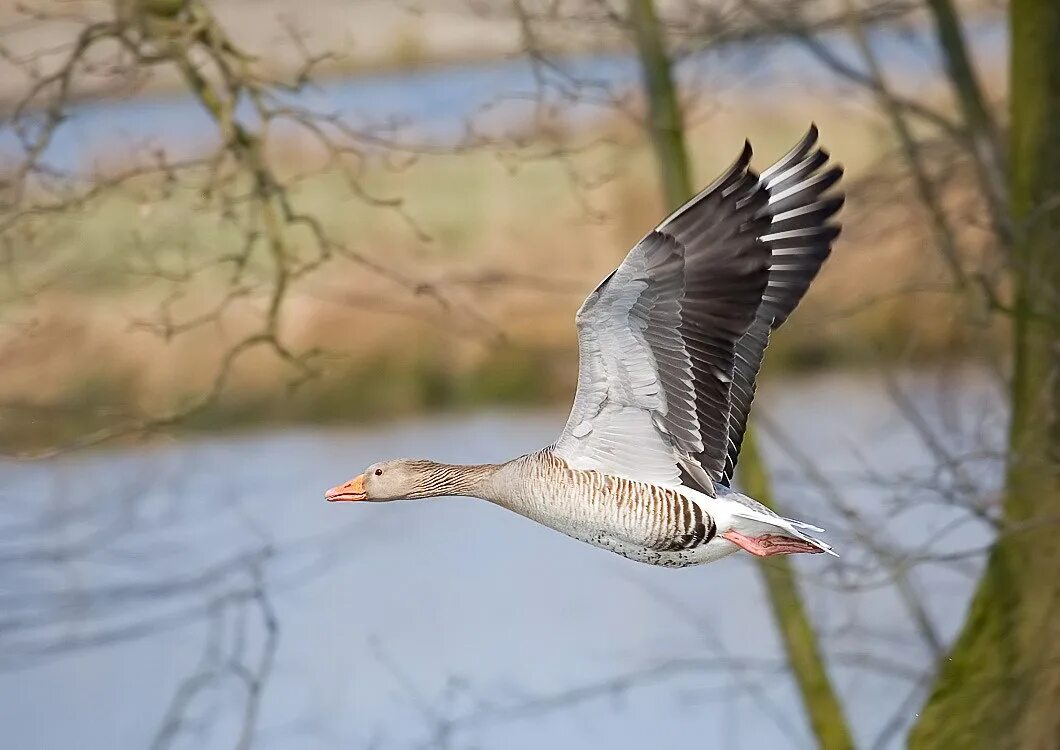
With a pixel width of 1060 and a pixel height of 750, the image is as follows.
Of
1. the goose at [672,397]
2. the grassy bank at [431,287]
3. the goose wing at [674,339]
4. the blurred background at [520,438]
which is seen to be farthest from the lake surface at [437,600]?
the goose wing at [674,339]

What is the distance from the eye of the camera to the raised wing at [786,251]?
5.41 m

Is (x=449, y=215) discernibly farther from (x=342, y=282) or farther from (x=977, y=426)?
(x=977, y=426)

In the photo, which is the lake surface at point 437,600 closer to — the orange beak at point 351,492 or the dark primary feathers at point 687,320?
the orange beak at point 351,492

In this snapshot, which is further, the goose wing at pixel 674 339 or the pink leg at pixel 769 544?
the pink leg at pixel 769 544

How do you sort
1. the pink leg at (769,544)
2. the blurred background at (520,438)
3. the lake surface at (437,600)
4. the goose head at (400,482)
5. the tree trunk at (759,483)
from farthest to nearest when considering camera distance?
the tree trunk at (759,483), the lake surface at (437,600), the blurred background at (520,438), the goose head at (400,482), the pink leg at (769,544)

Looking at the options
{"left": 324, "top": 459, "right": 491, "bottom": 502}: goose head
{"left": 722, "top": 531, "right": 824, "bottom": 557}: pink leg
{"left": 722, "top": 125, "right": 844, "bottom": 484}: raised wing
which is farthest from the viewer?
{"left": 324, "top": 459, "right": 491, "bottom": 502}: goose head

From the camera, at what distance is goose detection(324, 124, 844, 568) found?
15.5 feet

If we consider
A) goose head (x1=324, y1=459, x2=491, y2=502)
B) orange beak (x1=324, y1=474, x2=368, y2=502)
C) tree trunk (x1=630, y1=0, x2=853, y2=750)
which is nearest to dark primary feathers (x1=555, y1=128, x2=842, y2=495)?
goose head (x1=324, y1=459, x2=491, y2=502)

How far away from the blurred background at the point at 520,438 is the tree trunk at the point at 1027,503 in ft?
0.07

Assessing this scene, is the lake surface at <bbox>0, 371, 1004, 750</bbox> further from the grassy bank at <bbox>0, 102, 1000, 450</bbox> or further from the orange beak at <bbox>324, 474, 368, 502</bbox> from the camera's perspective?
the orange beak at <bbox>324, 474, 368, 502</bbox>

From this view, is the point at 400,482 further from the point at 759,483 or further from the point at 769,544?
the point at 759,483

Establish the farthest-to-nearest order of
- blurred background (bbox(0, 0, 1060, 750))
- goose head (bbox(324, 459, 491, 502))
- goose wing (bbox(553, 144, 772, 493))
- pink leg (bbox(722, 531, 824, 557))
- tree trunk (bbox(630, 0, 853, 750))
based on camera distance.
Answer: tree trunk (bbox(630, 0, 853, 750)) < blurred background (bbox(0, 0, 1060, 750)) < goose head (bbox(324, 459, 491, 502)) < pink leg (bbox(722, 531, 824, 557)) < goose wing (bbox(553, 144, 772, 493))

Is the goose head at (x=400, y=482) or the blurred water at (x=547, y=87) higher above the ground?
the blurred water at (x=547, y=87)

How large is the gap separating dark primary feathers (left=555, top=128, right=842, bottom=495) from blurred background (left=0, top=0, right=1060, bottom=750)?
2082mm
